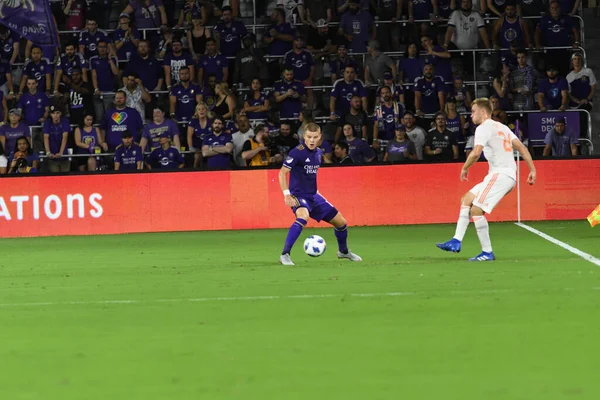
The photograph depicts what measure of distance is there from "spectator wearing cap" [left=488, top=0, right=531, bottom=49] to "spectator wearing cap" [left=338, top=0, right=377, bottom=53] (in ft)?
9.31

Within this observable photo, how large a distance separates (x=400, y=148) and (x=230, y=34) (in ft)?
17.7

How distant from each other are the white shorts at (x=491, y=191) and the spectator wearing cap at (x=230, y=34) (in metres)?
12.8

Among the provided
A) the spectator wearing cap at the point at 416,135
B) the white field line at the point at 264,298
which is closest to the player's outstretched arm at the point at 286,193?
the white field line at the point at 264,298

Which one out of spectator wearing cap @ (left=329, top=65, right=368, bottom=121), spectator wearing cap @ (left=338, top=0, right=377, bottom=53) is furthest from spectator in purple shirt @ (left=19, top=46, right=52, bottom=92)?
spectator wearing cap @ (left=338, top=0, right=377, bottom=53)

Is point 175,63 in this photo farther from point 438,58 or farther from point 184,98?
point 438,58

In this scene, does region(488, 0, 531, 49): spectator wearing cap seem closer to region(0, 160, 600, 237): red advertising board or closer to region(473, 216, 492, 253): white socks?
region(0, 160, 600, 237): red advertising board

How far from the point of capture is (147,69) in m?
24.4

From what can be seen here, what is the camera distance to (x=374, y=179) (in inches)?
831

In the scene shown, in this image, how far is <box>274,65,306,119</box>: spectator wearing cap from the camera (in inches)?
927

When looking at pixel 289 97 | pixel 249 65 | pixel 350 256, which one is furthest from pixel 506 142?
pixel 249 65

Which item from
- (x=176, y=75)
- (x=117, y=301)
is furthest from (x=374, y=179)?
(x=117, y=301)

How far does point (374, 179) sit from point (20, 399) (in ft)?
51.9

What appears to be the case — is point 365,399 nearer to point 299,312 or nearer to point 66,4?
point 299,312

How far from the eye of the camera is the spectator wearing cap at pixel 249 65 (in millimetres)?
24281
